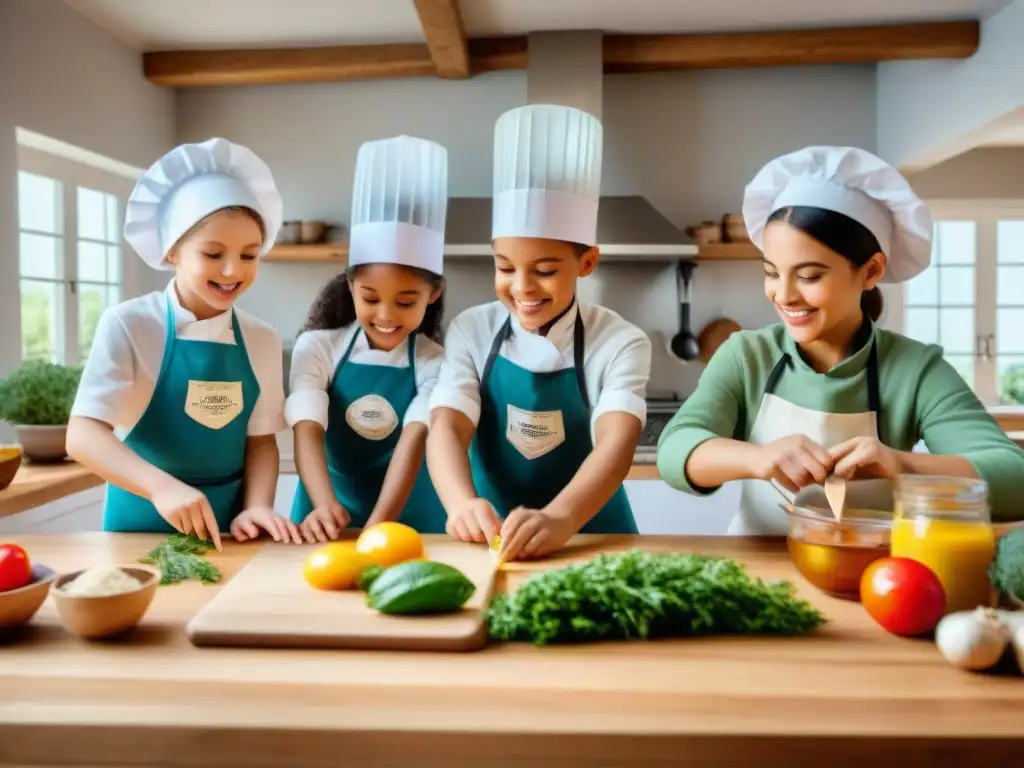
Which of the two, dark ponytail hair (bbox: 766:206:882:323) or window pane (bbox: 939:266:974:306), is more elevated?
window pane (bbox: 939:266:974:306)

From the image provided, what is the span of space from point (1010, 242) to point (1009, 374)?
2.40 feet

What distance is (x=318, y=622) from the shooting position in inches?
34.3

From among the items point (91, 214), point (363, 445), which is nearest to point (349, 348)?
point (363, 445)

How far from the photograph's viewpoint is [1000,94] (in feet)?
10.6

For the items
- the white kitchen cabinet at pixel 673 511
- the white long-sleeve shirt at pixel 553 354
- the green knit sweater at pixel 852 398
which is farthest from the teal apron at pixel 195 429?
the white kitchen cabinet at pixel 673 511

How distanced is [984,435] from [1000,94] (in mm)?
2629

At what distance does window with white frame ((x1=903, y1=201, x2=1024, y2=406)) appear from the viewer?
461cm

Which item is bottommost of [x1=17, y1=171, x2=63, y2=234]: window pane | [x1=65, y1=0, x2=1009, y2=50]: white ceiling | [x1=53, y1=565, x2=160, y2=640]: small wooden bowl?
[x1=53, y1=565, x2=160, y2=640]: small wooden bowl

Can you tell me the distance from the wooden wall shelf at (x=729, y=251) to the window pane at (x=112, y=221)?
9.03ft

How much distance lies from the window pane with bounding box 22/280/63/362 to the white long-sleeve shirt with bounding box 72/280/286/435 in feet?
6.81

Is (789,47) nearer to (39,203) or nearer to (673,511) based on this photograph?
(673,511)

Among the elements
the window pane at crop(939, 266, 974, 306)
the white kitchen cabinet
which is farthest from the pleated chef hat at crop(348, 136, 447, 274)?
the window pane at crop(939, 266, 974, 306)

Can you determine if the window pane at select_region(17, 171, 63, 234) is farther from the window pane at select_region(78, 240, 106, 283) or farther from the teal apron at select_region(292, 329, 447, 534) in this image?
the teal apron at select_region(292, 329, 447, 534)

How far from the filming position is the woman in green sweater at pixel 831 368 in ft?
3.88
